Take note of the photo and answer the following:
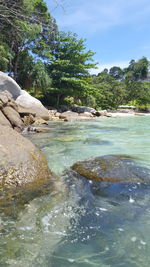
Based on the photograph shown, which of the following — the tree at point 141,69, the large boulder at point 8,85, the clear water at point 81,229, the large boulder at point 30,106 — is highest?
the tree at point 141,69

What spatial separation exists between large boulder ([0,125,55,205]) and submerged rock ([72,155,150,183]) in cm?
60

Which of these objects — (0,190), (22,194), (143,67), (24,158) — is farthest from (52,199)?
(143,67)

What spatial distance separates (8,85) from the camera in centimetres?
1273

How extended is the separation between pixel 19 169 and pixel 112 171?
149cm

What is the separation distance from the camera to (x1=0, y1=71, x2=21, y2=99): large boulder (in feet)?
40.0

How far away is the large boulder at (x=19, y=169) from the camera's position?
9.63ft

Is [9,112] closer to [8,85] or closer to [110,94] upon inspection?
[8,85]

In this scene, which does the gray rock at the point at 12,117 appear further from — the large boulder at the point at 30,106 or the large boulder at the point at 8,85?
the large boulder at the point at 8,85

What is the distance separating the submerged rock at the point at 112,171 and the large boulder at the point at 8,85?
950 centimetres

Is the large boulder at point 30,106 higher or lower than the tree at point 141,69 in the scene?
lower

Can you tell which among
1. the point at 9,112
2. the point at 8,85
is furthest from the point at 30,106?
the point at 9,112

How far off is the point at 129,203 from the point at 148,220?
1.38ft

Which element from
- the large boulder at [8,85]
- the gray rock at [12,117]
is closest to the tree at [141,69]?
the large boulder at [8,85]

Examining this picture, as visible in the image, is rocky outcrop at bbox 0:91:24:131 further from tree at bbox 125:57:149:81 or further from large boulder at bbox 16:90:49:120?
tree at bbox 125:57:149:81
